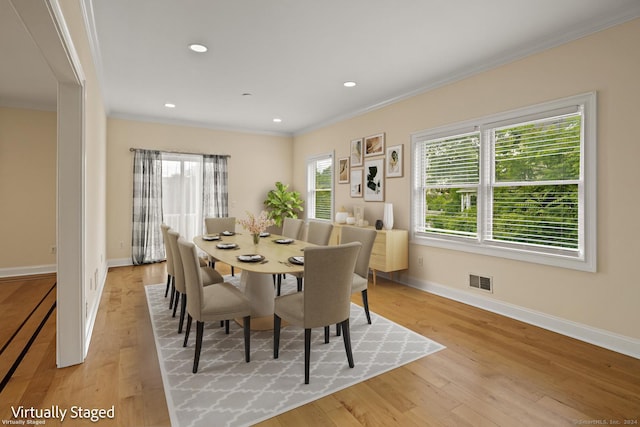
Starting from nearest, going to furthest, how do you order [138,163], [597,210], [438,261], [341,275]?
[341,275], [597,210], [438,261], [138,163]

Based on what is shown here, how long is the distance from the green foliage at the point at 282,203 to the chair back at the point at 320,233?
2.81 meters

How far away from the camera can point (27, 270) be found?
534cm

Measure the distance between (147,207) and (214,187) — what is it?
126 cm

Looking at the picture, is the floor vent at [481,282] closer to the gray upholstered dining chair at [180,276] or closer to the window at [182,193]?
the gray upholstered dining chair at [180,276]

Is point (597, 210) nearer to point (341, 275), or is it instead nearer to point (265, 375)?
point (341, 275)

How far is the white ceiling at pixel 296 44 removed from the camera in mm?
2660

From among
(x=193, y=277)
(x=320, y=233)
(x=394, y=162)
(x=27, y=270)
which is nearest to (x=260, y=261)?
(x=193, y=277)

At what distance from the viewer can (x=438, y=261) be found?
433 centimetres

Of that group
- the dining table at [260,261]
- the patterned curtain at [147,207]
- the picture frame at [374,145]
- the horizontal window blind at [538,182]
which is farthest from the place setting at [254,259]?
the patterned curtain at [147,207]

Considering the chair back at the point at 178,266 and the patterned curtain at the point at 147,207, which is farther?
the patterned curtain at the point at 147,207

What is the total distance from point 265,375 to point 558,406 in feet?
6.16

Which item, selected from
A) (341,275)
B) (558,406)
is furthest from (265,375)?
(558,406)

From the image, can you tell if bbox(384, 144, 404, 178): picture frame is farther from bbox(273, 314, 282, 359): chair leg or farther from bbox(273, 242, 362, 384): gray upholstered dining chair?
bbox(273, 314, 282, 359): chair leg

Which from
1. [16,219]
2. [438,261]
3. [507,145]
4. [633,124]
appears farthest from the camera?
[16,219]
